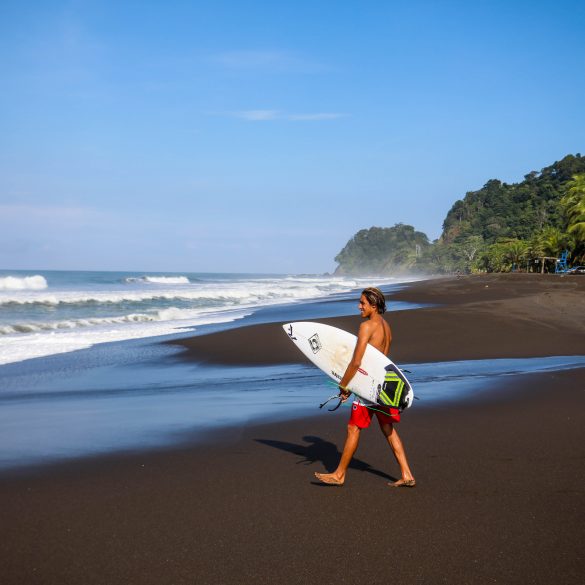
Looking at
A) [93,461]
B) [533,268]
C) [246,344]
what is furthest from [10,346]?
[533,268]

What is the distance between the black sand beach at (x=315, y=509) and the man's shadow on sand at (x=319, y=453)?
19 mm

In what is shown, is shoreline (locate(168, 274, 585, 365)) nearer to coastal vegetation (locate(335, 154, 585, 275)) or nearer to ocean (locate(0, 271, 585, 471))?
ocean (locate(0, 271, 585, 471))

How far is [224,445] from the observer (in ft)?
18.4

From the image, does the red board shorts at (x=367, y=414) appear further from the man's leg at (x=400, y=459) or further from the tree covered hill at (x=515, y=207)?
the tree covered hill at (x=515, y=207)

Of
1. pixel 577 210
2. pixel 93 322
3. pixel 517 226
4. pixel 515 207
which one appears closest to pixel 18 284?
pixel 93 322

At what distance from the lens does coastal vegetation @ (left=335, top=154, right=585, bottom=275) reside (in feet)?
203

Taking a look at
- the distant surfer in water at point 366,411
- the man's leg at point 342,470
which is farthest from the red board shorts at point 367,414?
the man's leg at point 342,470

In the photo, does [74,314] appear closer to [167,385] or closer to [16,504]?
[167,385]

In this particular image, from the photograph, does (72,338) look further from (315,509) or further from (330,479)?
(315,509)

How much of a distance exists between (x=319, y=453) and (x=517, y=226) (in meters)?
101

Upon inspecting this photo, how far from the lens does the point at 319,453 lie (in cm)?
551

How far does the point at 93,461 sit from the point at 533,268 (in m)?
70.9

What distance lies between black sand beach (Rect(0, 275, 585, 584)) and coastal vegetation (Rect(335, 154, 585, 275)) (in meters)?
51.3

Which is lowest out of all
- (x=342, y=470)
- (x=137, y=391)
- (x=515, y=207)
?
(x=137, y=391)
